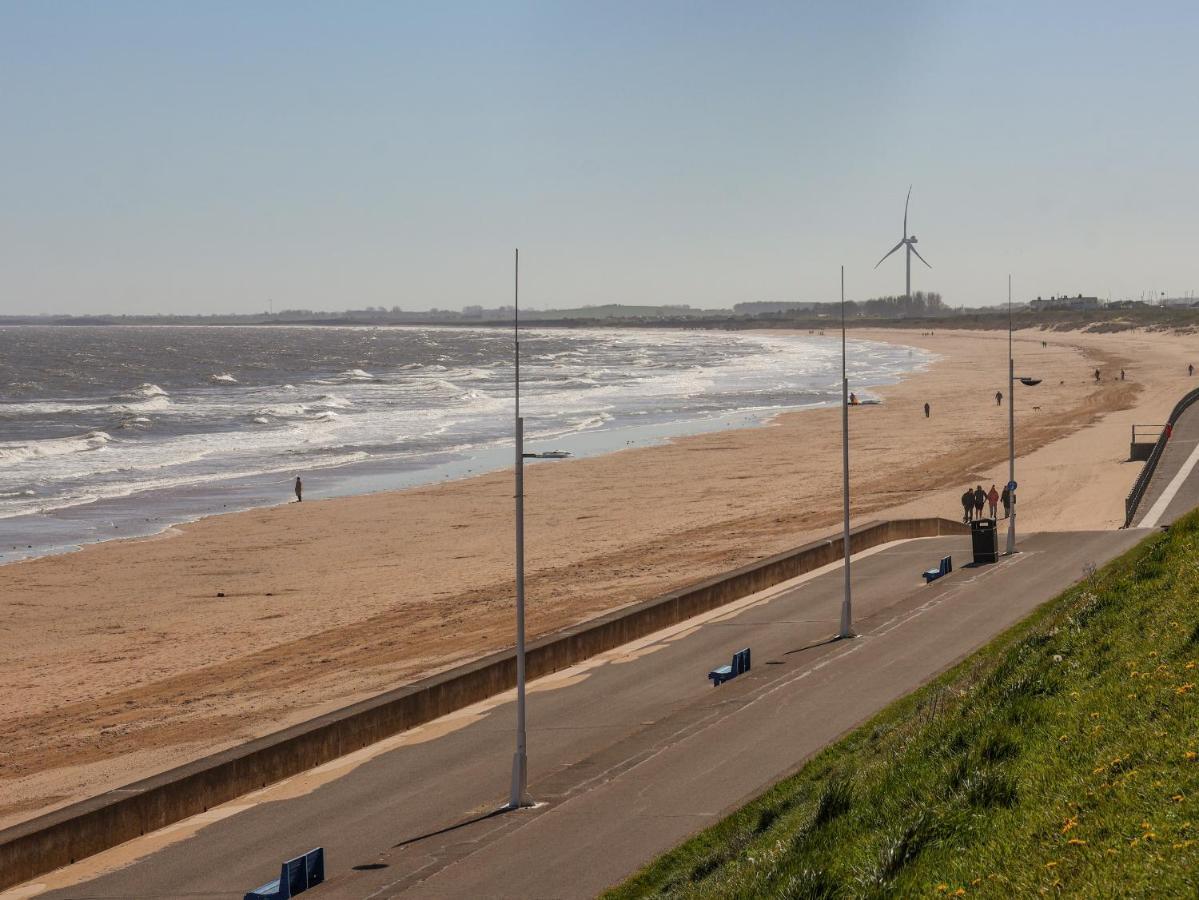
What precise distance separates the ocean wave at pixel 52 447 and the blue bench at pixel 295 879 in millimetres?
52699

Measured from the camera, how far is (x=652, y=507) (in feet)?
153

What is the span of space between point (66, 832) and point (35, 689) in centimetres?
1123

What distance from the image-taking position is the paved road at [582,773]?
13.8 m

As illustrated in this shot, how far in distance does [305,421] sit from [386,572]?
46886 mm

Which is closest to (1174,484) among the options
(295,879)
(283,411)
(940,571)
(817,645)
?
(940,571)

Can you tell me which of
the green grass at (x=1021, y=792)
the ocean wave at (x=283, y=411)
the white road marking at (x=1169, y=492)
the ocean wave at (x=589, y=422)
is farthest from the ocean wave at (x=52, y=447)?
the green grass at (x=1021, y=792)

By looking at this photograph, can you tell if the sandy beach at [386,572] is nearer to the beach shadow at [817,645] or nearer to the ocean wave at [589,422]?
the beach shadow at [817,645]

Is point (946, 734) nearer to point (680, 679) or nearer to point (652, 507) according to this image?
point (680, 679)

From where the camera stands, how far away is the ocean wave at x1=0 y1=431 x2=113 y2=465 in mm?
63050

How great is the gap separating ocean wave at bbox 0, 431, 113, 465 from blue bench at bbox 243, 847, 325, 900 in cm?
5270

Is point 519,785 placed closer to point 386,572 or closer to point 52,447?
point 386,572

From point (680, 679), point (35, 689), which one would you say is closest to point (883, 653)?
point (680, 679)

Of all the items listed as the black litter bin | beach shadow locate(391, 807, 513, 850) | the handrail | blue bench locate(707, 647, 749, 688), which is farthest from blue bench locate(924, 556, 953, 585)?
beach shadow locate(391, 807, 513, 850)

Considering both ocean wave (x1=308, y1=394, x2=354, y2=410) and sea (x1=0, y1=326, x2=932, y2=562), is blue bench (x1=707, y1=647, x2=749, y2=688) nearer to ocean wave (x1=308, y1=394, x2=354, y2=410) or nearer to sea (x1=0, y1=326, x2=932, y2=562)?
sea (x1=0, y1=326, x2=932, y2=562)
